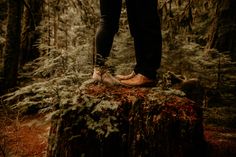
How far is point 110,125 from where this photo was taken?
3328mm

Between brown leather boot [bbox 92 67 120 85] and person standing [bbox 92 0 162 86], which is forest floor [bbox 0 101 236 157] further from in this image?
person standing [bbox 92 0 162 86]

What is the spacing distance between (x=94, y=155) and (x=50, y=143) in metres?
0.59

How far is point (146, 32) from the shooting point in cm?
388

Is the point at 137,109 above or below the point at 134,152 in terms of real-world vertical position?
above

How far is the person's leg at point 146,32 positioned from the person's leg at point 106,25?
21cm

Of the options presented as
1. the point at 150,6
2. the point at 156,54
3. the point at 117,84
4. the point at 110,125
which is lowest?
the point at 110,125

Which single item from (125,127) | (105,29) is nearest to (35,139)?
(125,127)

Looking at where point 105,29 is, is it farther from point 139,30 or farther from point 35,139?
point 35,139

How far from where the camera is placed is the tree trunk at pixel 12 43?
9.57m

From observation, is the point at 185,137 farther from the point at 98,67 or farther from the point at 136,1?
the point at 136,1

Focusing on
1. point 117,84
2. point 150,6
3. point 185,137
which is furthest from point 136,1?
point 185,137

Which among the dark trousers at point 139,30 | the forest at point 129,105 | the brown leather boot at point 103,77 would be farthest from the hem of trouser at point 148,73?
the brown leather boot at point 103,77

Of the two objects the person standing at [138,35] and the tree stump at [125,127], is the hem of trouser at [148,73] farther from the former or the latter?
the tree stump at [125,127]

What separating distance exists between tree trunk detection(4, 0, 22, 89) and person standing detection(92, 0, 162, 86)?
6374 mm
